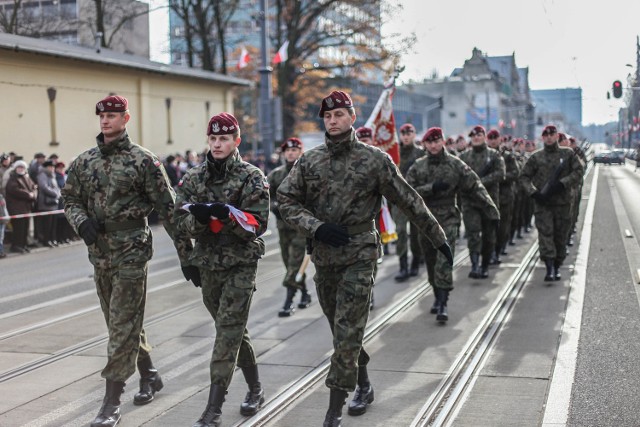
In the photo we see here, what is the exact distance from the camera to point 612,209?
2614cm

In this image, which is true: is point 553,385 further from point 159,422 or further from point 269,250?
point 269,250

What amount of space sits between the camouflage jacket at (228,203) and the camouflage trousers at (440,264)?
382 cm

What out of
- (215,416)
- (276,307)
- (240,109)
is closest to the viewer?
(215,416)

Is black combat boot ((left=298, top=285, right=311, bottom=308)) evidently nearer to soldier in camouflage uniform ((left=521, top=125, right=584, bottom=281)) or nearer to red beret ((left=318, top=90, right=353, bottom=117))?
soldier in camouflage uniform ((left=521, top=125, right=584, bottom=281))

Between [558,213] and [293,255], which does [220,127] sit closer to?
[293,255]

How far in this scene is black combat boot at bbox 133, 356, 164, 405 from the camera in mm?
6582

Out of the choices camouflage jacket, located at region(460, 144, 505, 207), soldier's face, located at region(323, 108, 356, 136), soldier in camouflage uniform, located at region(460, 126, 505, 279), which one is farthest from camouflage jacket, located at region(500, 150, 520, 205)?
soldier's face, located at region(323, 108, 356, 136)

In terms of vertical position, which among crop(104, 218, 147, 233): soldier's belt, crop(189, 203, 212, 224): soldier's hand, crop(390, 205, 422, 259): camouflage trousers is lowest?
crop(390, 205, 422, 259): camouflage trousers

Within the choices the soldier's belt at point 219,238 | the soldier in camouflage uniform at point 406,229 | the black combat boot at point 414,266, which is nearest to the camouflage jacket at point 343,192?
the soldier's belt at point 219,238

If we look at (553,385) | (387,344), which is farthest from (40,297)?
(553,385)

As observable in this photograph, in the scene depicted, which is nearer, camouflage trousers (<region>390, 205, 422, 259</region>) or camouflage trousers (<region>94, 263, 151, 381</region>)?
camouflage trousers (<region>94, 263, 151, 381</region>)

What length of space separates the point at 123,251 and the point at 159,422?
3.61 ft

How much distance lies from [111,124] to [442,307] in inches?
176

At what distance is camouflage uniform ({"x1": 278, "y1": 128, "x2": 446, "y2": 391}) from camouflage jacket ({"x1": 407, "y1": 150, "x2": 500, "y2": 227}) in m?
4.10
